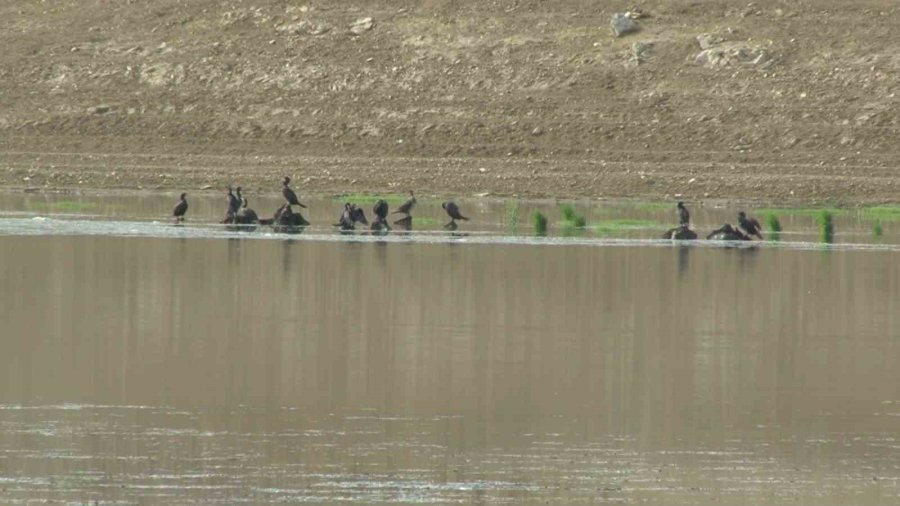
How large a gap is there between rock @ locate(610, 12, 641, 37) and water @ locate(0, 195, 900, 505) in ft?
74.9

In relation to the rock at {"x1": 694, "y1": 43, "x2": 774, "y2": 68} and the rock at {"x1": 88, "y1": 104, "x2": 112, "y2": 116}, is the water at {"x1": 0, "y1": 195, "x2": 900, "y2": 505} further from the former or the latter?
the rock at {"x1": 694, "y1": 43, "x2": 774, "y2": 68}

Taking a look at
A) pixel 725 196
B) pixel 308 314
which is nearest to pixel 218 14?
pixel 725 196

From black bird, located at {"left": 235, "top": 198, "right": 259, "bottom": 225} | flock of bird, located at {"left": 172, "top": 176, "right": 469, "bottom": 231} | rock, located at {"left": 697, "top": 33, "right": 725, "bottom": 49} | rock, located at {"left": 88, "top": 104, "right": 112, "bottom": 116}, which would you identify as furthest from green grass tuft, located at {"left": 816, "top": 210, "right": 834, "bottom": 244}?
rock, located at {"left": 88, "top": 104, "right": 112, "bottom": 116}

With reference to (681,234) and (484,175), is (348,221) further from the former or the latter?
(484,175)

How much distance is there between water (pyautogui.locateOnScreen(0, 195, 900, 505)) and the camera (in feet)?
34.7

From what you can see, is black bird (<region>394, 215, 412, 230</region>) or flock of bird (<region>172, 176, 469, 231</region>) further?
black bird (<region>394, 215, 412, 230</region>)

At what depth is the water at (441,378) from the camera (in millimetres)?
10578

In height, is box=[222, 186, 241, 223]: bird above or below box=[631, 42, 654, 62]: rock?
below

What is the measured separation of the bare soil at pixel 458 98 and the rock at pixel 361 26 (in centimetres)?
6

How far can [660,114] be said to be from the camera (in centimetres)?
4281

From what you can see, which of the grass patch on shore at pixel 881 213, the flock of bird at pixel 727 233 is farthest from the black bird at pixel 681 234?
the grass patch on shore at pixel 881 213

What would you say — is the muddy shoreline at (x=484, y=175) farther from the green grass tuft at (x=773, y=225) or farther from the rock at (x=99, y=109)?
the green grass tuft at (x=773, y=225)

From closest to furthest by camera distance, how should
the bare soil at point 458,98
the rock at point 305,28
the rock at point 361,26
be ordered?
the bare soil at point 458,98 < the rock at point 361,26 < the rock at point 305,28

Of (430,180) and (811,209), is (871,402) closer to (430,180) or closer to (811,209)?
(811,209)
